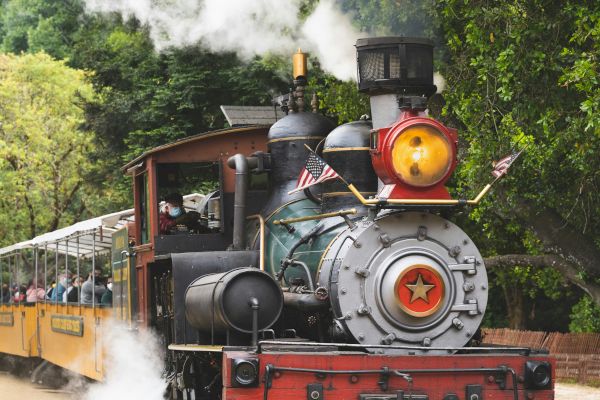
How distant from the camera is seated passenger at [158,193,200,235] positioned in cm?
1031

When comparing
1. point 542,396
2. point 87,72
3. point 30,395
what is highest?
point 87,72

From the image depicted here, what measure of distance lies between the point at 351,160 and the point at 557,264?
8.75 m

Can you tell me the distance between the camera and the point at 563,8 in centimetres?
1297

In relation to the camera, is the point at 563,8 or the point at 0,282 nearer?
the point at 563,8

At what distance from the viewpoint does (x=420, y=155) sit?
7.85 meters

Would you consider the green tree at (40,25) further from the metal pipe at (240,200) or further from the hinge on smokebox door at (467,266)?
the hinge on smokebox door at (467,266)

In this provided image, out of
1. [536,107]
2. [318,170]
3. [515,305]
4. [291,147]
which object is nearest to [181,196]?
[291,147]

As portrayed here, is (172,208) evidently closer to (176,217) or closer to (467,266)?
(176,217)

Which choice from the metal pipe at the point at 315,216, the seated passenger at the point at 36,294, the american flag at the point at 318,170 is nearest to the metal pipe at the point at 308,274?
the metal pipe at the point at 315,216

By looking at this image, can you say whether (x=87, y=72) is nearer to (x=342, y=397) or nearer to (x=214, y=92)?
(x=214, y=92)

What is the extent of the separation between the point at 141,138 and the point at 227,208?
16344 millimetres

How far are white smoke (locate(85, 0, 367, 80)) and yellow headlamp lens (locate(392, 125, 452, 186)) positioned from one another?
4.55 metres

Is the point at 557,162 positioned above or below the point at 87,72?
below

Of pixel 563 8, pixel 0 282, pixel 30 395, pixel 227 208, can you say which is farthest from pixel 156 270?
pixel 0 282
